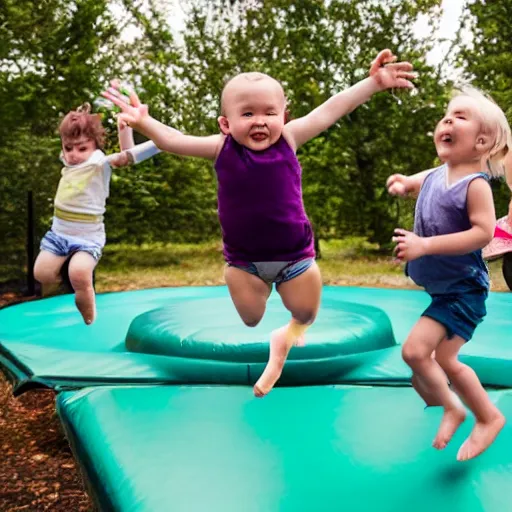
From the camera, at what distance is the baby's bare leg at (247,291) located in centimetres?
227

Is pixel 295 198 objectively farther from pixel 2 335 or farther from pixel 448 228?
pixel 2 335

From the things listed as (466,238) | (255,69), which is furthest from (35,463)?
(255,69)

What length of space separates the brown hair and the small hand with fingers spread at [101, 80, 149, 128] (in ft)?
4.23

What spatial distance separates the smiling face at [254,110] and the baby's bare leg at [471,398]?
85cm

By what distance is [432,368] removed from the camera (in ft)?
7.06

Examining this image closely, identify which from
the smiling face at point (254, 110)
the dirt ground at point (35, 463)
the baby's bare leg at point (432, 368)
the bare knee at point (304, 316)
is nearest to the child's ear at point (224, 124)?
the smiling face at point (254, 110)

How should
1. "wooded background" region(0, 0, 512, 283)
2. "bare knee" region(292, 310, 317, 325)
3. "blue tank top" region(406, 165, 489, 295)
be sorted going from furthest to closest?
"wooded background" region(0, 0, 512, 283) → "bare knee" region(292, 310, 317, 325) → "blue tank top" region(406, 165, 489, 295)

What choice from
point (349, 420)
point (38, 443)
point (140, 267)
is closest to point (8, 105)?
point (140, 267)

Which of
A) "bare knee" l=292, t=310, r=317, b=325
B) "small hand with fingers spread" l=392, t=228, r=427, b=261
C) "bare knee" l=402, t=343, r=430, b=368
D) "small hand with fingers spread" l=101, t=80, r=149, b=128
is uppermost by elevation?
"small hand with fingers spread" l=101, t=80, r=149, b=128

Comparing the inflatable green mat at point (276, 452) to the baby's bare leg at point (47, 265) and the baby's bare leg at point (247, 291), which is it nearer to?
the baby's bare leg at point (247, 291)

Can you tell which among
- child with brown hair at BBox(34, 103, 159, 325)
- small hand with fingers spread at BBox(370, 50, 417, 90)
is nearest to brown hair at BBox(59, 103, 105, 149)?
child with brown hair at BBox(34, 103, 159, 325)

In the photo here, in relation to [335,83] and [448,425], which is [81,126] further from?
[335,83]

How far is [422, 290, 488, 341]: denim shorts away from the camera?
2096 mm

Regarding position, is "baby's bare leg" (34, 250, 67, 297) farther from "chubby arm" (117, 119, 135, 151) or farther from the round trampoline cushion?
"chubby arm" (117, 119, 135, 151)
